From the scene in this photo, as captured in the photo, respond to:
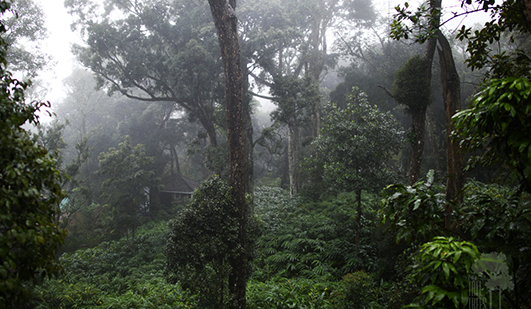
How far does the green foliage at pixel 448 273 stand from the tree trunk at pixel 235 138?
508cm

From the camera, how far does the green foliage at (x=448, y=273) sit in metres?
2.16

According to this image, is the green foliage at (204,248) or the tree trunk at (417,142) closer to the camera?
the green foliage at (204,248)

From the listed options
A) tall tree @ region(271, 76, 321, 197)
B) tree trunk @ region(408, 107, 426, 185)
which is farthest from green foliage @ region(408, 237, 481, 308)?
tall tree @ region(271, 76, 321, 197)

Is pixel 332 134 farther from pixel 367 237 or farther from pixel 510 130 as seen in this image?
pixel 510 130

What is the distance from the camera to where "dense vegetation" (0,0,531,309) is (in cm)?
261

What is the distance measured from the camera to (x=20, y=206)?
271 centimetres

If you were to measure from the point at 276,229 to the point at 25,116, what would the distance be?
41.7 ft

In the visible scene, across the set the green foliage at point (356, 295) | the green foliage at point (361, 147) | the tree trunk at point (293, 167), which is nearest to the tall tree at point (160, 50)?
the tree trunk at point (293, 167)

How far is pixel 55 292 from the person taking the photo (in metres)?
8.69

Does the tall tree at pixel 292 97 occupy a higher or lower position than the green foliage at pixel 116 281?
higher

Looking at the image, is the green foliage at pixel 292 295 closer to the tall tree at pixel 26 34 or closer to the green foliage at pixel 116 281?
the green foliage at pixel 116 281

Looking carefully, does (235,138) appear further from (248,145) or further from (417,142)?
(248,145)

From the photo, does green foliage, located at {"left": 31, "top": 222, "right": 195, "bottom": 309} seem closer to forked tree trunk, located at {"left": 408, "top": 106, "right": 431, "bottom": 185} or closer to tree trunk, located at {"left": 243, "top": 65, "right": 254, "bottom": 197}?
tree trunk, located at {"left": 243, "top": 65, "right": 254, "bottom": 197}

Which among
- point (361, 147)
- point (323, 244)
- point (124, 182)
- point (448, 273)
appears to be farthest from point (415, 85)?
point (124, 182)
